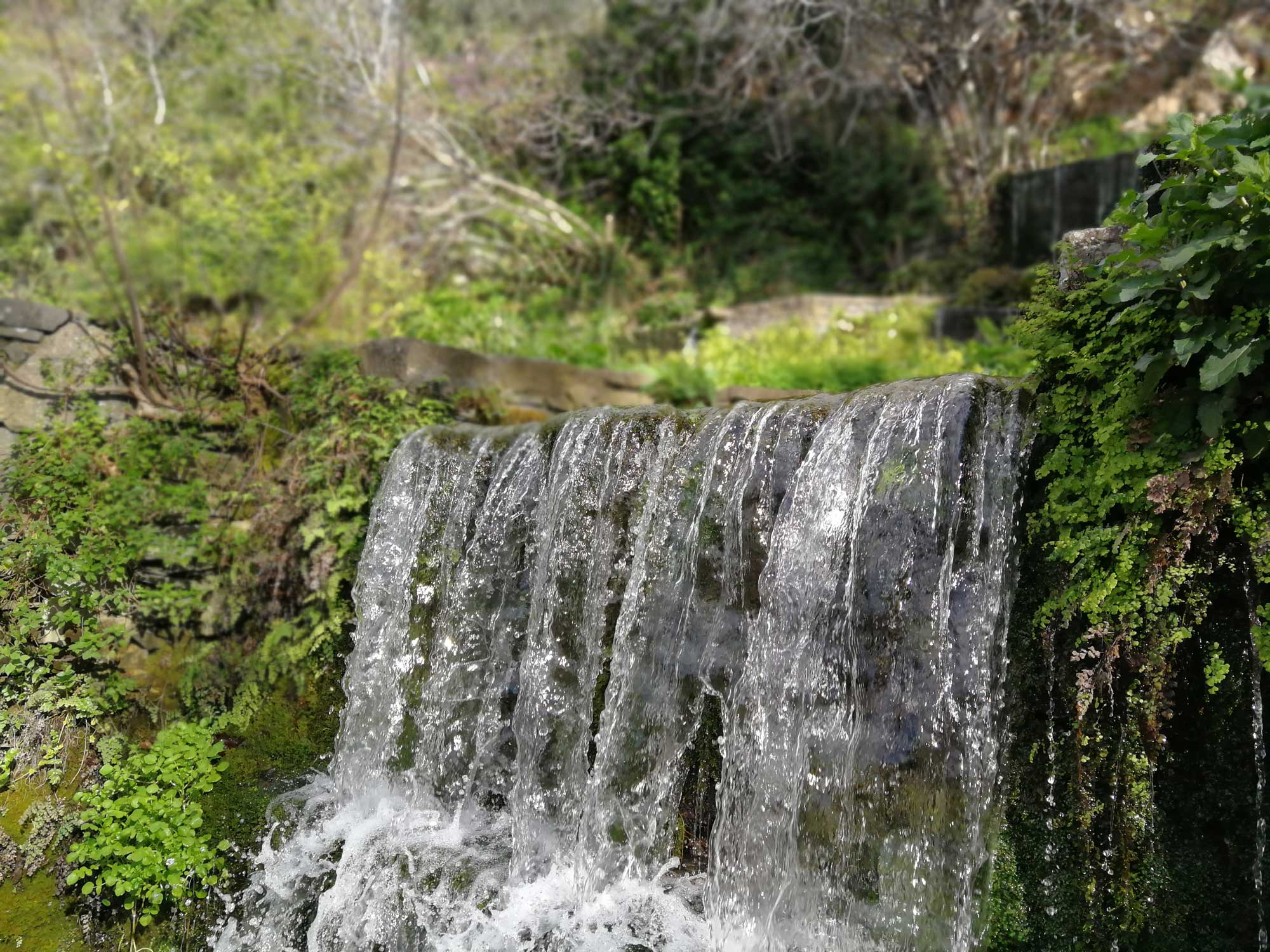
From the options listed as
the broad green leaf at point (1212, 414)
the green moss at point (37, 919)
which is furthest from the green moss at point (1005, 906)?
the green moss at point (37, 919)

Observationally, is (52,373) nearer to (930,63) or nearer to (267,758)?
(267,758)

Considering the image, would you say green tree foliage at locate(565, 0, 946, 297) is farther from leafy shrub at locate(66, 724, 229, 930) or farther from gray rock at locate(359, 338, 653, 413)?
leafy shrub at locate(66, 724, 229, 930)

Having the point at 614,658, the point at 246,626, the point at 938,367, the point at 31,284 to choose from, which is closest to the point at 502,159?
the point at 31,284

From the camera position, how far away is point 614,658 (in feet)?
13.8

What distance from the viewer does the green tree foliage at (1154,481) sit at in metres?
2.71

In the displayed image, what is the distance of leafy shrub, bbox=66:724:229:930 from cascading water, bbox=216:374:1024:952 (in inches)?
13.1

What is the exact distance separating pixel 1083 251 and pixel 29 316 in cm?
670

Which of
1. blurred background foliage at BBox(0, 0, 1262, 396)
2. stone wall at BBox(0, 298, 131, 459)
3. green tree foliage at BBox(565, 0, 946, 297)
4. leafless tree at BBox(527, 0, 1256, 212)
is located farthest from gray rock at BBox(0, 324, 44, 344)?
green tree foliage at BBox(565, 0, 946, 297)

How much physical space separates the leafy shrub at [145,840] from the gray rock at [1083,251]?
4.70 meters

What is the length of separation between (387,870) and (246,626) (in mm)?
2072

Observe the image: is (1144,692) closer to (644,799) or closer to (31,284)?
(644,799)

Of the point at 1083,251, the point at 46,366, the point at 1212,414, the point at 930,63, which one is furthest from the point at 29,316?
the point at 930,63

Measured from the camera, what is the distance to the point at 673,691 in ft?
13.3

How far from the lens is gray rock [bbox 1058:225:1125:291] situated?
3.42 m
